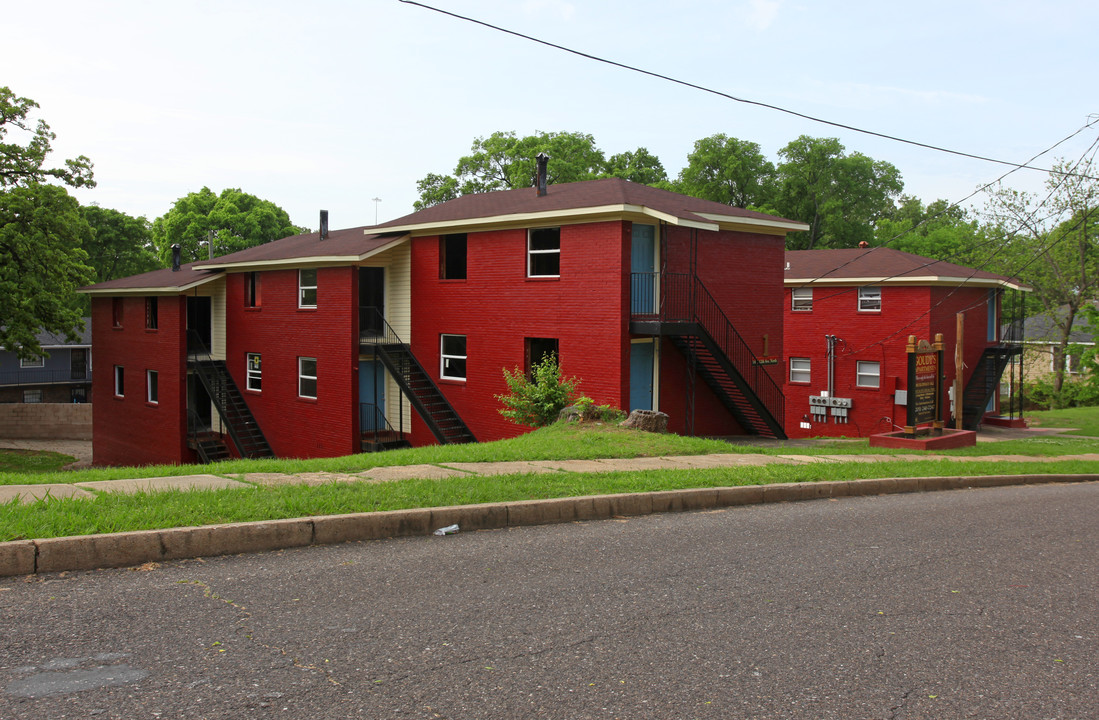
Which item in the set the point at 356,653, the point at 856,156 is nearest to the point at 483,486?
the point at 356,653

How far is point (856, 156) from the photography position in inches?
2557

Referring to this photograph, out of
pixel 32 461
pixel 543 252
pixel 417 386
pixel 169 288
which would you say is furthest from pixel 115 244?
pixel 543 252

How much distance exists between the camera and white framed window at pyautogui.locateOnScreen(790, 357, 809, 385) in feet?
117

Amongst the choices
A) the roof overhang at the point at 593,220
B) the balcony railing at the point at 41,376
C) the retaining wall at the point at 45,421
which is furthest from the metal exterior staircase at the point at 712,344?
the balcony railing at the point at 41,376

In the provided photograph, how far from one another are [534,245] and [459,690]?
17.8 metres

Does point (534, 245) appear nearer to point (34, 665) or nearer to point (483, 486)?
point (483, 486)

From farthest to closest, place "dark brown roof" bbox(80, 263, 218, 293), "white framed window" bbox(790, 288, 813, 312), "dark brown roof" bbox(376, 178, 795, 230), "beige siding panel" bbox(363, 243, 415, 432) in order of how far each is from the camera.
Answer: "white framed window" bbox(790, 288, 813, 312) → "dark brown roof" bbox(80, 263, 218, 293) → "beige siding panel" bbox(363, 243, 415, 432) → "dark brown roof" bbox(376, 178, 795, 230)

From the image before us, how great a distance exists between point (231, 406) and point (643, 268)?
51.6 ft

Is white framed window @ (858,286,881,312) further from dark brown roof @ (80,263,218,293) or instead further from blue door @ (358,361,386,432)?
dark brown roof @ (80,263,218,293)

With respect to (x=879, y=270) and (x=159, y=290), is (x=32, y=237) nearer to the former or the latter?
(x=159, y=290)

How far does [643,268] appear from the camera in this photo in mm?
20891

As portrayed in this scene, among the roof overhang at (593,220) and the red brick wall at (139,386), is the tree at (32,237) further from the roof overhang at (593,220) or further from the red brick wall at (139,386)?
the roof overhang at (593,220)

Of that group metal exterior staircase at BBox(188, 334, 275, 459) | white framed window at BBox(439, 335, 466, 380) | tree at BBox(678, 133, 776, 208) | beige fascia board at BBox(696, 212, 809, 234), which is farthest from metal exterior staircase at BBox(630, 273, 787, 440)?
tree at BBox(678, 133, 776, 208)

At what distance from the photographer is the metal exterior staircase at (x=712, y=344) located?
66.0ft
